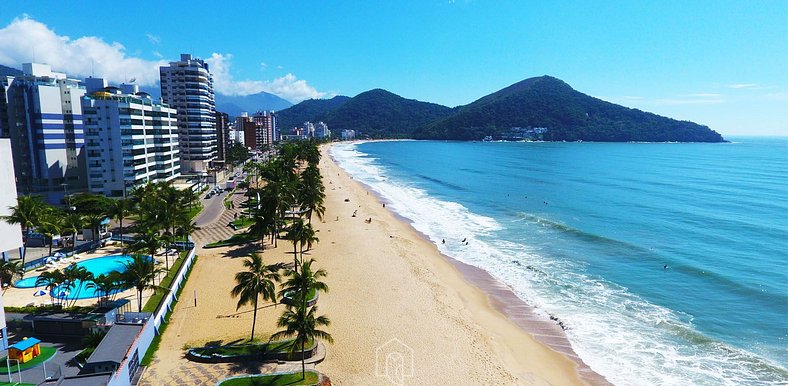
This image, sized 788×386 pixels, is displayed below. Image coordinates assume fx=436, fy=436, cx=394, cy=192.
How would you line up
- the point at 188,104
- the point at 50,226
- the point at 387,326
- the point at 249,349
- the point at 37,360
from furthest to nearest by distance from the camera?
the point at 188,104 → the point at 50,226 → the point at 387,326 → the point at 249,349 → the point at 37,360

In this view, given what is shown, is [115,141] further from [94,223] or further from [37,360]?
[37,360]

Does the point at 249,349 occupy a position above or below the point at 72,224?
below

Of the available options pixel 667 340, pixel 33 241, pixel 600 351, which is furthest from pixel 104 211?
pixel 667 340

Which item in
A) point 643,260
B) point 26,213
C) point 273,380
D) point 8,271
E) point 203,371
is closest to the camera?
point 273,380

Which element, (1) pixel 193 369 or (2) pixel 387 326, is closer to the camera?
(1) pixel 193 369

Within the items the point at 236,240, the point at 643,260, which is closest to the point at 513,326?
the point at 643,260

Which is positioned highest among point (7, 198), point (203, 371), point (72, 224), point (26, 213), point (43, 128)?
point (43, 128)
